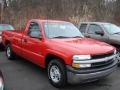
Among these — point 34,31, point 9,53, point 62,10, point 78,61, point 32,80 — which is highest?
point 62,10

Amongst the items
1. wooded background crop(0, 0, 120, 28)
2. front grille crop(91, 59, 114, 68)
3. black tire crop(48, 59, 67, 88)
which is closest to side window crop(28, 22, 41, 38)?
black tire crop(48, 59, 67, 88)

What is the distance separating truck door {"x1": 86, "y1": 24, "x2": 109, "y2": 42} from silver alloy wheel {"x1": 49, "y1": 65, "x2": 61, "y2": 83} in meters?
3.57

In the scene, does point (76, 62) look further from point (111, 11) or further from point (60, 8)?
point (111, 11)

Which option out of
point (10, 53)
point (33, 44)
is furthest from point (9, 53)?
point (33, 44)

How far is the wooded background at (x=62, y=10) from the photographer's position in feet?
75.5

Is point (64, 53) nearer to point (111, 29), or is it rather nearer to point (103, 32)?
point (103, 32)

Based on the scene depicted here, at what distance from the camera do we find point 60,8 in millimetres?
25109

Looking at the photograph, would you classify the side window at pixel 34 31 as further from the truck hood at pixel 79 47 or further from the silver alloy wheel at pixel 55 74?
the silver alloy wheel at pixel 55 74

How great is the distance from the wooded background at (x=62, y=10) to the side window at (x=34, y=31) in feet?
48.0

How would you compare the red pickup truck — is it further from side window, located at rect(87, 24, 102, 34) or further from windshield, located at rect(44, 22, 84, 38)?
side window, located at rect(87, 24, 102, 34)

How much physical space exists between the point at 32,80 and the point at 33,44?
3.53 feet

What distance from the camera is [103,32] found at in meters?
9.16

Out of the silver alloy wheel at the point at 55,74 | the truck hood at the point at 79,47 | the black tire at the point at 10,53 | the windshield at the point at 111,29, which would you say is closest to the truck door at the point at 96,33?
the windshield at the point at 111,29

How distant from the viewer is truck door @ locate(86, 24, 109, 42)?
9083 millimetres
